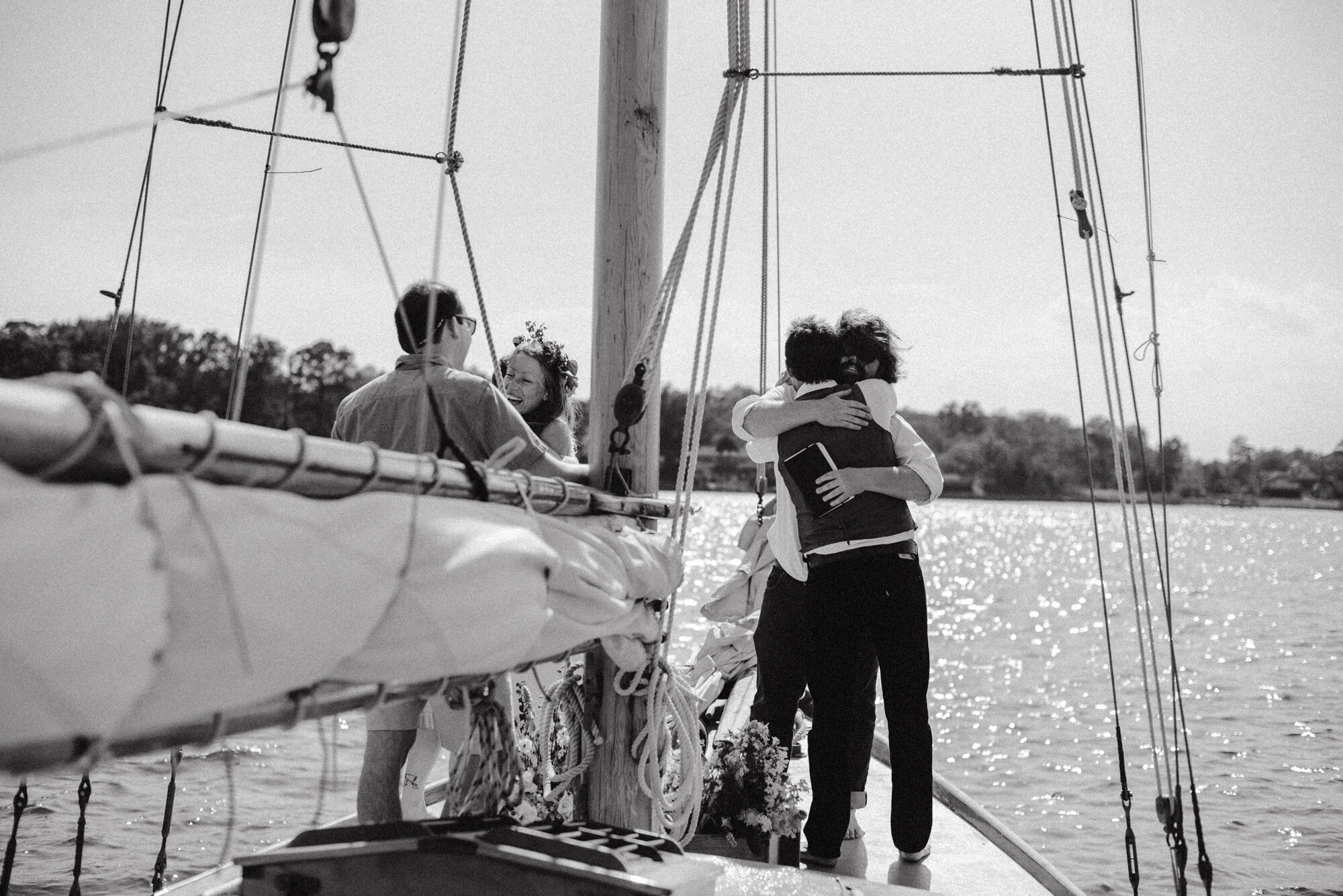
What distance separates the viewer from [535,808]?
9.27 ft

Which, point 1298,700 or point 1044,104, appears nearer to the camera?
point 1044,104

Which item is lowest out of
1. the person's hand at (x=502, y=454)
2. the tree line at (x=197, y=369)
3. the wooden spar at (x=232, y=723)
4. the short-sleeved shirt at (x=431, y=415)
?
the wooden spar at (x=232, y=723)

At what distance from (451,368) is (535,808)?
1.19 meters

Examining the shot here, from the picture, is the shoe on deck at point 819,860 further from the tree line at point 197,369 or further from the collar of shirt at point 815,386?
the tree line at point 197,369

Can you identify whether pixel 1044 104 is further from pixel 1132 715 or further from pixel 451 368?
pixel 1132 715

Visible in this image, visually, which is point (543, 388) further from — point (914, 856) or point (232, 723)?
point (232, 723)

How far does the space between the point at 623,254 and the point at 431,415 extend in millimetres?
732

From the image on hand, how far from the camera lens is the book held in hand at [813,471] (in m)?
3.31

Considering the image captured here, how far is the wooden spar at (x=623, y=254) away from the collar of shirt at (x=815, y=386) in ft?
2.72

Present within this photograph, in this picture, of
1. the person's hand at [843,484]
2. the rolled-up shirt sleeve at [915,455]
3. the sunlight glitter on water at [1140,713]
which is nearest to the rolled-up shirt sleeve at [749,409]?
the person's hand at [843,484]

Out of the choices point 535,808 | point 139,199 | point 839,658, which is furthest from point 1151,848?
point 139,199

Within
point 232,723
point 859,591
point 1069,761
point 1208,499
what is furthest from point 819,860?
point 1208,499

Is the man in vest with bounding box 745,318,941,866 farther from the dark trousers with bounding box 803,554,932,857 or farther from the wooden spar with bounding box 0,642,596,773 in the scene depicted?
the wooden spar with bounding box 0,642,596,773

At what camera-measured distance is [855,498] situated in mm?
3287
